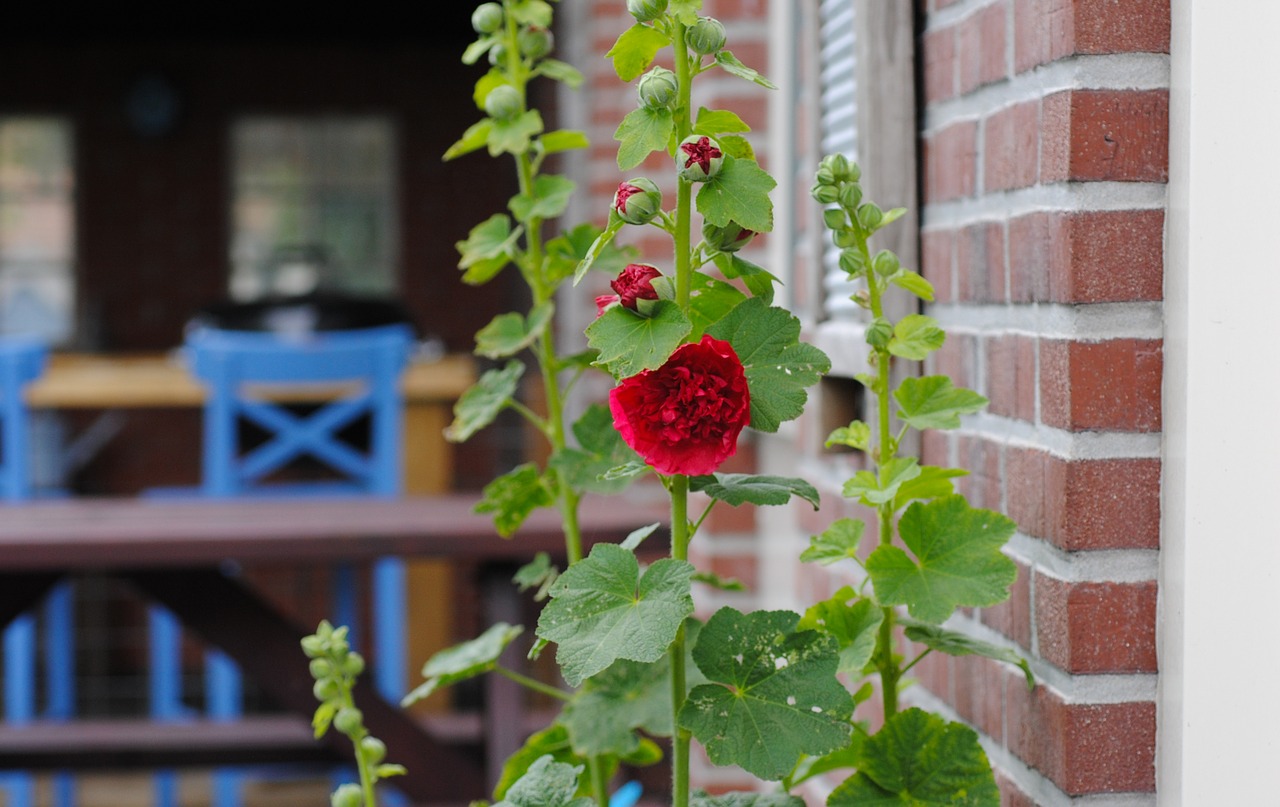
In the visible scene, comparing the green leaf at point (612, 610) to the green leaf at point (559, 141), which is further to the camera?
the green leaf at point (559, 141)

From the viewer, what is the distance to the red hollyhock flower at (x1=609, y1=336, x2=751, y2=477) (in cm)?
79

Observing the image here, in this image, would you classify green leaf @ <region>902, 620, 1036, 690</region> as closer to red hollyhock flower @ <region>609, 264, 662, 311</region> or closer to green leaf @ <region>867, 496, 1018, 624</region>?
green leaf @ <region>867, 496, 1018, 624</region>

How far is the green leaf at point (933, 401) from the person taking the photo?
3.04 feet

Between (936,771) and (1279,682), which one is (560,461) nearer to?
(936,771)

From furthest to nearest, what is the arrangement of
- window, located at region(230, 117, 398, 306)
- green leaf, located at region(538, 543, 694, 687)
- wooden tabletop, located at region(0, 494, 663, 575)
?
window, located at region(230, 117, 398, 306)
wooden tabletop, located at region(0, 494, 663, 575)
green leaf, located at region(538, 543, 694, 687)

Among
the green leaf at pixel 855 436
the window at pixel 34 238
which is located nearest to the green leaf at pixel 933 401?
the green leaf at pixel 855 436

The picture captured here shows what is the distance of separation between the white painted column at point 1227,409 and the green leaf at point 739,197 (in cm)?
27

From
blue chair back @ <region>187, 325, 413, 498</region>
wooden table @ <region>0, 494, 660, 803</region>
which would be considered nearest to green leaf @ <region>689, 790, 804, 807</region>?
wooden table @ <region>0, 494, 660, 803</region>

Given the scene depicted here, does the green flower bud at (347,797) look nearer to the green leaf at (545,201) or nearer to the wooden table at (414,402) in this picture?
the green leaf at (545,201)

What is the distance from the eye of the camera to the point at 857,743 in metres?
0.95

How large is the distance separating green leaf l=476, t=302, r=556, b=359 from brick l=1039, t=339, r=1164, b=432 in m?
0.39

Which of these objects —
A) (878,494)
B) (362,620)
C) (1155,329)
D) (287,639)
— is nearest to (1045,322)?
(1155,329)

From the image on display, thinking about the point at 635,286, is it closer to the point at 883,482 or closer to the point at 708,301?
the point at 708,301

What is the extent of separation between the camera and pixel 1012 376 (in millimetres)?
1036
